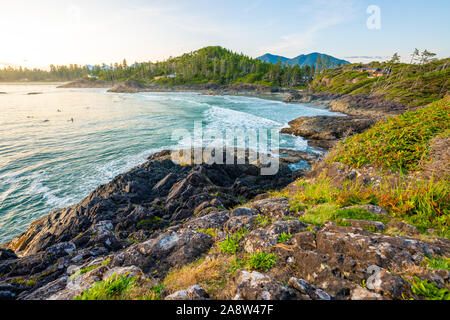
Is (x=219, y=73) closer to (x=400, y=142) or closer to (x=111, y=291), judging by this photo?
(x=400, y=142)

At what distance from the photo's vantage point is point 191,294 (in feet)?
10.7

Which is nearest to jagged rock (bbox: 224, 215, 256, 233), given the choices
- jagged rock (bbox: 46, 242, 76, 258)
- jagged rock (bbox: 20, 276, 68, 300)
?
jagged rock (bbox: 20, 276, 68, 300)

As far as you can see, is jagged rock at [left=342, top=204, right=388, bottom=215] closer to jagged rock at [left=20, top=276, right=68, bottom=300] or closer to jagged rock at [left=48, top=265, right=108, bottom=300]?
jagged rock at [left=48, top=265, right=108, bottom=300]

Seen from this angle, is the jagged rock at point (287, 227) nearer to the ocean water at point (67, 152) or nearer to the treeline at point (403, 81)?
the ocean water at point (67, 152)

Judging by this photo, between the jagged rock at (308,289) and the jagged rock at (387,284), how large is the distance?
2.49 feet

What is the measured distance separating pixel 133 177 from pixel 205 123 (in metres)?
25.9

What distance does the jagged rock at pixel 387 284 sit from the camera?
8.98ft

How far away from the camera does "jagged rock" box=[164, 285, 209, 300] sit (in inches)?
127

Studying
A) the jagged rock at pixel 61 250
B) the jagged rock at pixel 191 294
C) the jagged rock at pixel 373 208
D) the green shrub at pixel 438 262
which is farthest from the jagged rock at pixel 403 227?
the jagged rock at pixel 61 250

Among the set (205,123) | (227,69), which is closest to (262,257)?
(205,123)

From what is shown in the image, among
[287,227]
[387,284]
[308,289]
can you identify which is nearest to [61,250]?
[287,227]

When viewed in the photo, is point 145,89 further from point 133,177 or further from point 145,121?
point 133,177

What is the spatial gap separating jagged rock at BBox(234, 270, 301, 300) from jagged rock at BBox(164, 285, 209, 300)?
604 millimetres

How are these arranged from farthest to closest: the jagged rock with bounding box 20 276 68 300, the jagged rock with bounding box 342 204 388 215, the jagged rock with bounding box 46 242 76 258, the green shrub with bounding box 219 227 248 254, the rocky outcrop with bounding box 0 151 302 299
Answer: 1. the jagged rock with bounding box 46 242 76 258
2. the rocky outcrop with bounding box 0 151 302 299
3. the jagged rock with bounding box 342 204 388 215
4. the green shrub with bounding box 219 227 248 254
5. the jagged rock with bounding box 20 276 68 300
